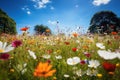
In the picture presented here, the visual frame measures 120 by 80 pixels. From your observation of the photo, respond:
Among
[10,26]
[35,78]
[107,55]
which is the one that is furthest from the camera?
[10,26]

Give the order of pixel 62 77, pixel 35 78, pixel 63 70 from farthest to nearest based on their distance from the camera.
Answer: pixel 63 70 < pixel 62 77 < pixel 35 78

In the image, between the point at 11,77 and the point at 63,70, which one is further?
the point at 63,70

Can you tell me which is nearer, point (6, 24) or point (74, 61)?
point (74, 61)

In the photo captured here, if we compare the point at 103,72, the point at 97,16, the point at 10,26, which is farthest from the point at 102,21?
the point at 103,72

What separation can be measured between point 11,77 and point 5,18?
18.9 m

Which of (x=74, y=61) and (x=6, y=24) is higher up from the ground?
(x=6, y=24)

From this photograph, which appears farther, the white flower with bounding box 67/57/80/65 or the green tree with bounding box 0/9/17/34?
the green tree with bounding box 0/9/17/34

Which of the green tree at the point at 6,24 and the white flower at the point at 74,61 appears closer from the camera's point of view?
the white flower at the point at 74,61

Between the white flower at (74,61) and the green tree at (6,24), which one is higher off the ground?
the green tree at (6,24)

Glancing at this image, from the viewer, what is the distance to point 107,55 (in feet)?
5.31

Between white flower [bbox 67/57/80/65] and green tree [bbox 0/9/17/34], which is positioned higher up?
green tree [bbox 0/9/17/34]

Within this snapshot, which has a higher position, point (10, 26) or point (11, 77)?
point (10, 26)

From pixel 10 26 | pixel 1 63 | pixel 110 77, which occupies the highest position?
pixel 10 26

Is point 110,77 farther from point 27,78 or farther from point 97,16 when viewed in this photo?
point 97,16
